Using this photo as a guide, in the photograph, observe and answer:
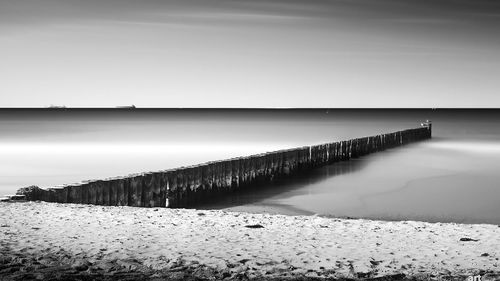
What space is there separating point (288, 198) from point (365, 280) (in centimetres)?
1220

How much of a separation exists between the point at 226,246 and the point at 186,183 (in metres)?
8.42

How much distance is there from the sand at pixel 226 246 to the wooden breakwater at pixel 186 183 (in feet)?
6.28

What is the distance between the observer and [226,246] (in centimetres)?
821

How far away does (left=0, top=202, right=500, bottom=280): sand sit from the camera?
695 centimetres

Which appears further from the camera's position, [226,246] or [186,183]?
[186,183]

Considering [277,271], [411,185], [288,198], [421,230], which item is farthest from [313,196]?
[277,271]

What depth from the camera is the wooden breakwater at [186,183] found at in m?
12.9

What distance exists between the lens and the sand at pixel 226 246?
6953mm

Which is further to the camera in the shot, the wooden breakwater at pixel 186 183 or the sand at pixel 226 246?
the wooden breakwater at pixel 186 183

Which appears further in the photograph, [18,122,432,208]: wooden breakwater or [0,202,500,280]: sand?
[18,122,432,208]: wooden breakwater

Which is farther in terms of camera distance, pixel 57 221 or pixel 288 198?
pixel 288 198

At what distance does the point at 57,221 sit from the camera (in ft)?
31.6

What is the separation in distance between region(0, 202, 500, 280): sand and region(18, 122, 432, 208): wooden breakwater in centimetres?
191

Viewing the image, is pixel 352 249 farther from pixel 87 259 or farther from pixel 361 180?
pixel 361 180
